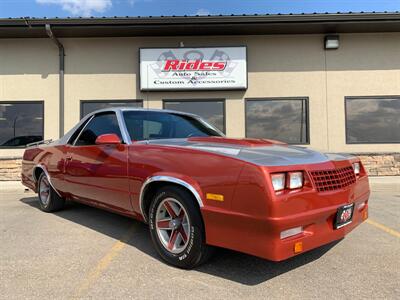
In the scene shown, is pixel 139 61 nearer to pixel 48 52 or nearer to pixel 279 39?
pixel 48 52

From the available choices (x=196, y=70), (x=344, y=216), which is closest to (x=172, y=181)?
(x=344, y=216)

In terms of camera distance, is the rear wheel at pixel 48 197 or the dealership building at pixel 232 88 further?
the dealership building at pixel 232 88

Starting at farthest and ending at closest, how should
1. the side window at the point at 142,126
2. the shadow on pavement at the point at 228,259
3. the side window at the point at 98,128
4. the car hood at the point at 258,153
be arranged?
the side window at the point at 98,128 < the side window at the point at 142,126 < the shadow on pavement at the point at 228,259 < the car hood at the point at 258,153

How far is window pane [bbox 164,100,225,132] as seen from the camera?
35.6 ft

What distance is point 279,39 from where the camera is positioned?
1096cm

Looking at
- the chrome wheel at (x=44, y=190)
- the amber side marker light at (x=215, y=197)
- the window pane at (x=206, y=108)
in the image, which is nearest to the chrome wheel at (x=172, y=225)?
the amber side marker light at (x=215, y=197)

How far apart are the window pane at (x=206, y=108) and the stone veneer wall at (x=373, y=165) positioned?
167 inches

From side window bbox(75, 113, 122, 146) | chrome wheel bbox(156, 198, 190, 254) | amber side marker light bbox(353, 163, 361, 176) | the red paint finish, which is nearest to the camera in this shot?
the red paint finish

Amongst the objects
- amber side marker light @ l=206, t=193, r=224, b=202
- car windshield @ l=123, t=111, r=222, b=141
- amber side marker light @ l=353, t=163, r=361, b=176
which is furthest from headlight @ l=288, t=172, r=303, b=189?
car windshield @ l=123, t=111, r=222, b=141

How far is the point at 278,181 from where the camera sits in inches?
113

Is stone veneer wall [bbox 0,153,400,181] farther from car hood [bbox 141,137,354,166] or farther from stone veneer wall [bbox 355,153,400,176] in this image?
car hood [bbox 141,137,354,166]

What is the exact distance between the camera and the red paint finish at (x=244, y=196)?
2.80 metres

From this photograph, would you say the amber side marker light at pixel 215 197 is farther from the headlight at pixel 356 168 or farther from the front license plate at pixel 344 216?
the headlight at pixel 356 168

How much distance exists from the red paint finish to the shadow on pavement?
422 mm
